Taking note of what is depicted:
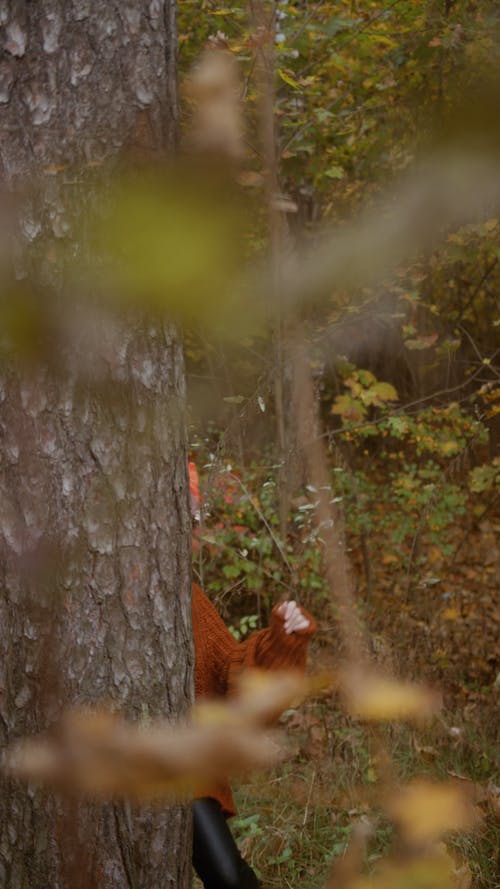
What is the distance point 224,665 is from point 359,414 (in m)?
3.34

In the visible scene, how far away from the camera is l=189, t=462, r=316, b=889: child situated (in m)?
2.24

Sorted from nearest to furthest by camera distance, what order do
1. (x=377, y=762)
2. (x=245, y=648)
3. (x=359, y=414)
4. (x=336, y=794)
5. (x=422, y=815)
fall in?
1. (x=422, y=815)
2. (x=245, y=648)
3. (x=336, y=794)
4. (x=377, y=762)
5. (x=359, y=414)

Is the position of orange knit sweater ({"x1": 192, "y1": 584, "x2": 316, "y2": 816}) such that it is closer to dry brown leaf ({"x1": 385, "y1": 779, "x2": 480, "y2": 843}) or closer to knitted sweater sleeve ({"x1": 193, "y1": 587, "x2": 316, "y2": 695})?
knitted sweater sleeve ({"x1": 193, "y1": 587, "x2": 316, "y2": 695})

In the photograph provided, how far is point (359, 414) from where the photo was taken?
5.63 metres

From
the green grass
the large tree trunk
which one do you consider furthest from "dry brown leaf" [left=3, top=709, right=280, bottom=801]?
the green grass

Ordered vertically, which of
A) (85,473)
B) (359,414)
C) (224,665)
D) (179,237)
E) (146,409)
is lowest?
(224,665)

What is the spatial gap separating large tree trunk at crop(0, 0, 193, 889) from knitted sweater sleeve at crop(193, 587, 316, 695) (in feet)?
1.40

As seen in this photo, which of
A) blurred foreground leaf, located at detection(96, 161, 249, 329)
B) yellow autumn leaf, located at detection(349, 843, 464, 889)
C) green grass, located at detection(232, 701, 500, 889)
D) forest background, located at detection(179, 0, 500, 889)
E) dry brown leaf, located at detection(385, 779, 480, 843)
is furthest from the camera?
green grass, located at detection(232, 701, 500, 889)

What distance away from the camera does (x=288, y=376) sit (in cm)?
593

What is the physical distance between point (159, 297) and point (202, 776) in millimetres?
677

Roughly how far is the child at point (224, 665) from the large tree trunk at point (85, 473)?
43 cm

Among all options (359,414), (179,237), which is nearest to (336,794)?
(359,414)

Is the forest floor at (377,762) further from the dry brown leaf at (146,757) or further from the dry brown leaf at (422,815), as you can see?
the dry brown leaf at (146,757)

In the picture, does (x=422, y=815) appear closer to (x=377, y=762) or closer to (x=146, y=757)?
(x=146, y=757)
